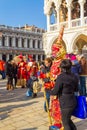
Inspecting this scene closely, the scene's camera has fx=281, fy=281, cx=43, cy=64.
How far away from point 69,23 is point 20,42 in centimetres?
3438

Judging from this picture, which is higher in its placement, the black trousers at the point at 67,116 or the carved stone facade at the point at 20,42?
the carved stone facade at the point at 20,42

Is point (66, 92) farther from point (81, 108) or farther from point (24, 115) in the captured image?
point (24, 115)

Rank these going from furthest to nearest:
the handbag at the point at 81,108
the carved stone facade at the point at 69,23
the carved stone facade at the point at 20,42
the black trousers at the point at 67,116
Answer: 1. the carved stone facade at the point at 20,42
2. the carved stone facade at the point at 69,23
3. the handbag at the point at 81,108
4. the black trousers at the point at 67,116

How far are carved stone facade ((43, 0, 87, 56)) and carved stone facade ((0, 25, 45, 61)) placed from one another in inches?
1072

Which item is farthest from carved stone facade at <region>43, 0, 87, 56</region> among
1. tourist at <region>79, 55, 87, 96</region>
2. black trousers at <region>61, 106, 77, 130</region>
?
black trousers at <region>61, 106, 77, 130</region>

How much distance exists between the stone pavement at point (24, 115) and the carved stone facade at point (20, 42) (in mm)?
40078

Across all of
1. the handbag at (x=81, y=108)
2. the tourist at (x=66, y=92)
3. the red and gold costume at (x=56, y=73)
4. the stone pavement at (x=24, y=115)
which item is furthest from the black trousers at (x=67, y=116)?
the stone pavement at (x=24, y=115)

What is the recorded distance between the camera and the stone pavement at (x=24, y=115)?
230 inches

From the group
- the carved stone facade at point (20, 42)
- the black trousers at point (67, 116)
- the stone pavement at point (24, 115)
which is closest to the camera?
the black trousers at point (67, 116)

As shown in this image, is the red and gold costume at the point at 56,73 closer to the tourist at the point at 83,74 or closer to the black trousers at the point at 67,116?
the black trousers at the point at 67,116

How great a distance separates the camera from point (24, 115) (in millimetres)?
6789

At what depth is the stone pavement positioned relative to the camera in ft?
19.2

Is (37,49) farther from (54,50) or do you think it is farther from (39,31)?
(54,50)

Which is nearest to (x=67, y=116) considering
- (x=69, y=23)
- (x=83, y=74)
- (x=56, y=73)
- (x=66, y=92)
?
(x=66, y=92)
